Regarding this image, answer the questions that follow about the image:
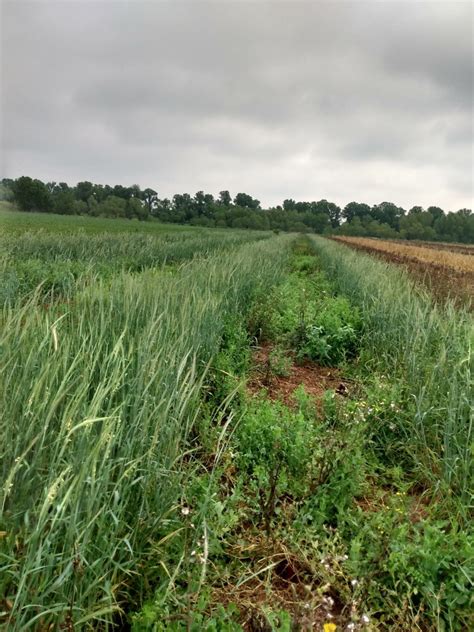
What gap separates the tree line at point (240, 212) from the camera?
69.2 meters

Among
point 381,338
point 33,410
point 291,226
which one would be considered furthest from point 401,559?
point 291,226

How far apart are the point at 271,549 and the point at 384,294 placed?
3731 millimetres

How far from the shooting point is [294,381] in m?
4.03

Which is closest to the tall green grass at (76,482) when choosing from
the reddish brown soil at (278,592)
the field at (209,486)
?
the field at (209,486)

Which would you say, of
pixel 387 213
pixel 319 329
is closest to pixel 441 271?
pixel 319 329

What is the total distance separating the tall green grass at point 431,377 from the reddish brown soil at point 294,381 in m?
0.43

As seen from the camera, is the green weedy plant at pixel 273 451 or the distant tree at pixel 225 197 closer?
the green weedy plant at pixel 273 451

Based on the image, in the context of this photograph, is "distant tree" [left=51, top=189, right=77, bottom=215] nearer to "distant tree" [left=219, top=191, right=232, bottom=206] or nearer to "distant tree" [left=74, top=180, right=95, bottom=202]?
"distant tree" [left=74, top=180, right=95, bottom=202]

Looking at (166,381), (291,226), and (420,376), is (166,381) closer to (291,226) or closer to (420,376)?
(420,376)

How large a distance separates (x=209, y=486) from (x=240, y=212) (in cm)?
10067

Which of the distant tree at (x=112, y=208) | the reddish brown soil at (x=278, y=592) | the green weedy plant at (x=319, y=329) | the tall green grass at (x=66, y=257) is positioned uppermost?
the distant tree at (x=112, y=208)

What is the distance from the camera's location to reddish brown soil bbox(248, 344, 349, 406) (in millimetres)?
3665

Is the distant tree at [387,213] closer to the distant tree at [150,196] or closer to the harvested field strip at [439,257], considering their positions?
the distant tree at [150,196]

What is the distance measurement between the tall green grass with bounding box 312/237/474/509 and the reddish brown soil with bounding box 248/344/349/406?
427 millimetres
